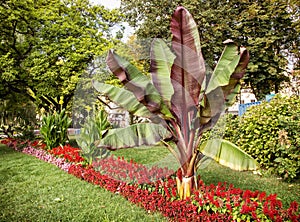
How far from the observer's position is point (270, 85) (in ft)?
61.0

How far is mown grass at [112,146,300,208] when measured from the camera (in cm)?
434

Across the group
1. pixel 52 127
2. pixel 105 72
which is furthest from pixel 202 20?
pixel 105 72

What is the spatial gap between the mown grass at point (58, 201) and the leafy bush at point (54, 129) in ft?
7.79

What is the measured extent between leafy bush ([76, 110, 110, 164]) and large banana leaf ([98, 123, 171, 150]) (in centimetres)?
228

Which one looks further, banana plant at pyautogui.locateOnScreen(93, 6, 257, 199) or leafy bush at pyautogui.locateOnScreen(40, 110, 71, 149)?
leafy bush at pyautogui.locateOnScreen(40, 110, 71, 149)

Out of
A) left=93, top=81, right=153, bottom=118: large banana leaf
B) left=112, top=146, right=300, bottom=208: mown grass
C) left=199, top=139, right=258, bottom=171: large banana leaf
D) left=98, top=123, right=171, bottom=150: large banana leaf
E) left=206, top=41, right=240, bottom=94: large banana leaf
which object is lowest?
left=112, top=146, right=300, bottom=208: mown grass

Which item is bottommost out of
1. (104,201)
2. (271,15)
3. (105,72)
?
(104,201)

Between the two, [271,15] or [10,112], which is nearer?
[10,112]

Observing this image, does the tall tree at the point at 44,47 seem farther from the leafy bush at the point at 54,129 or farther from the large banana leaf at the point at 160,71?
the large banana leaf at the point at 160,71

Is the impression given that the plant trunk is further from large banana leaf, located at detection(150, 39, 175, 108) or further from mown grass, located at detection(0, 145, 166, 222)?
large banana leaf, located at detection(150, 39, 175, 108)

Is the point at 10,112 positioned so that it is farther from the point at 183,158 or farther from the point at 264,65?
the point at 264,65

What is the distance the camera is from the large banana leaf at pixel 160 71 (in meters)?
3.70

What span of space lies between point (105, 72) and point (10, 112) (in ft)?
32.6

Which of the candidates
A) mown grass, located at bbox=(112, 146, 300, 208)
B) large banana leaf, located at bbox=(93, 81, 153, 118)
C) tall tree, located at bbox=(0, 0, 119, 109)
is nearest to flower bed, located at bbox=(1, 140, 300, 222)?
mown grass, located at bbox=(112, 146, 300, 208)
